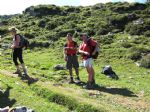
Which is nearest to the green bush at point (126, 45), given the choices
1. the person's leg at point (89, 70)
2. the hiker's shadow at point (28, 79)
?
the hiker's shadow at point (28, 79)

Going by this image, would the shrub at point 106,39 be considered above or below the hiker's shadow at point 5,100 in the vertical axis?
below

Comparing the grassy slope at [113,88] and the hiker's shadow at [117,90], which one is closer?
the grassy slope at [113,88]

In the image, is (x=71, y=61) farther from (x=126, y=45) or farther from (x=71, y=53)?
(x=126, y=45)

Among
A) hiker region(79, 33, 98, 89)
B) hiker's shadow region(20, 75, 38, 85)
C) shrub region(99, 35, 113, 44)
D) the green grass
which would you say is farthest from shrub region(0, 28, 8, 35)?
hiker region(79, 33, 98, 89)

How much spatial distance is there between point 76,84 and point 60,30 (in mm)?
29252

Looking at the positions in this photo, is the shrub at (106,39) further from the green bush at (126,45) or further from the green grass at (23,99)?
the green grass at (23,99)

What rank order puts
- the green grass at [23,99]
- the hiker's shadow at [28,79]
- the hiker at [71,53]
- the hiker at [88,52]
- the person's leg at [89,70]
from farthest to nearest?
the hiker at [71,53] → the hiker's shadow at [28,79] → the person's leg at [89,70] → the hiker at [88,52] → the green grass at [23,99]

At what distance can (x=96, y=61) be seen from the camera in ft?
98.8

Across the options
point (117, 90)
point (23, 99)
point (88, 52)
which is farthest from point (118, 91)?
point (23, 99)

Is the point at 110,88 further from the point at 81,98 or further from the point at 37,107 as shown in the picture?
the point at 37,107

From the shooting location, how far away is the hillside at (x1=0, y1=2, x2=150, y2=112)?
15.6m

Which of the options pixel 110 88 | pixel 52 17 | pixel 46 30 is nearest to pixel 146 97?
pixel 110 88

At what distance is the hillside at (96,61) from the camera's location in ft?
51.0

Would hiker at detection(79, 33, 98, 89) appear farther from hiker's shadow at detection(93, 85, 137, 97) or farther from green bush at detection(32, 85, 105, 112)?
green bush at detection(32, 85, 105, 112)
